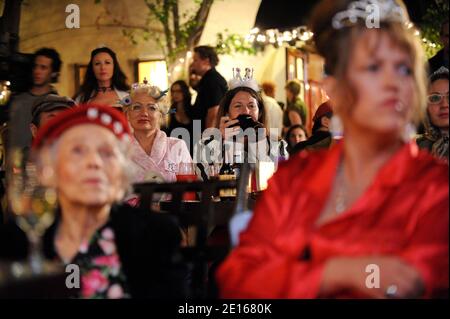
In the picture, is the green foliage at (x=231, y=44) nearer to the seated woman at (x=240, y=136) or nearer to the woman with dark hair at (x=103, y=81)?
the woman with dark hair at (x=103, y=81)

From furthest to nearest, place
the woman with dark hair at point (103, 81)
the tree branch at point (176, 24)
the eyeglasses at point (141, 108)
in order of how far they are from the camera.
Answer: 1. the tree branch at point (176, 24)
2. the woman with dark hair at point (103, 81)
3. the eyeglasses at point (141, 108)

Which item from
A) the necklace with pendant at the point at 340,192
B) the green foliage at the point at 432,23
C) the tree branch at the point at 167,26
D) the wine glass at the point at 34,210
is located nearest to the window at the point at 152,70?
the tree branch at the point at 167,26

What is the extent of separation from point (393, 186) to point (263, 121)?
3141mm

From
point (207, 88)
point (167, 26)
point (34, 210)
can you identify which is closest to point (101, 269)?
point (34, 210)

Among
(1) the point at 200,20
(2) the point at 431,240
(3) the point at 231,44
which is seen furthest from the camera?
(3) the point at 231,44

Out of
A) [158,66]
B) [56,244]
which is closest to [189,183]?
[56,244]

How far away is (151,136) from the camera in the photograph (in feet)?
17.1

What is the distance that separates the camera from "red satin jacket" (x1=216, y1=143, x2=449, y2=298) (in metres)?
2.12

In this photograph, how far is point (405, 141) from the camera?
227cm

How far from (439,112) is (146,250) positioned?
5.20ft

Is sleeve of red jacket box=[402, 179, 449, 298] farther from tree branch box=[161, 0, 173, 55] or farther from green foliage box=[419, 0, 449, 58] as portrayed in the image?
tree branch box=[161, 0, 173, 55]

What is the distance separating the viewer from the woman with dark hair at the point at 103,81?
5.86 metres

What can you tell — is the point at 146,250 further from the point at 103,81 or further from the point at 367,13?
the point at 103,81
